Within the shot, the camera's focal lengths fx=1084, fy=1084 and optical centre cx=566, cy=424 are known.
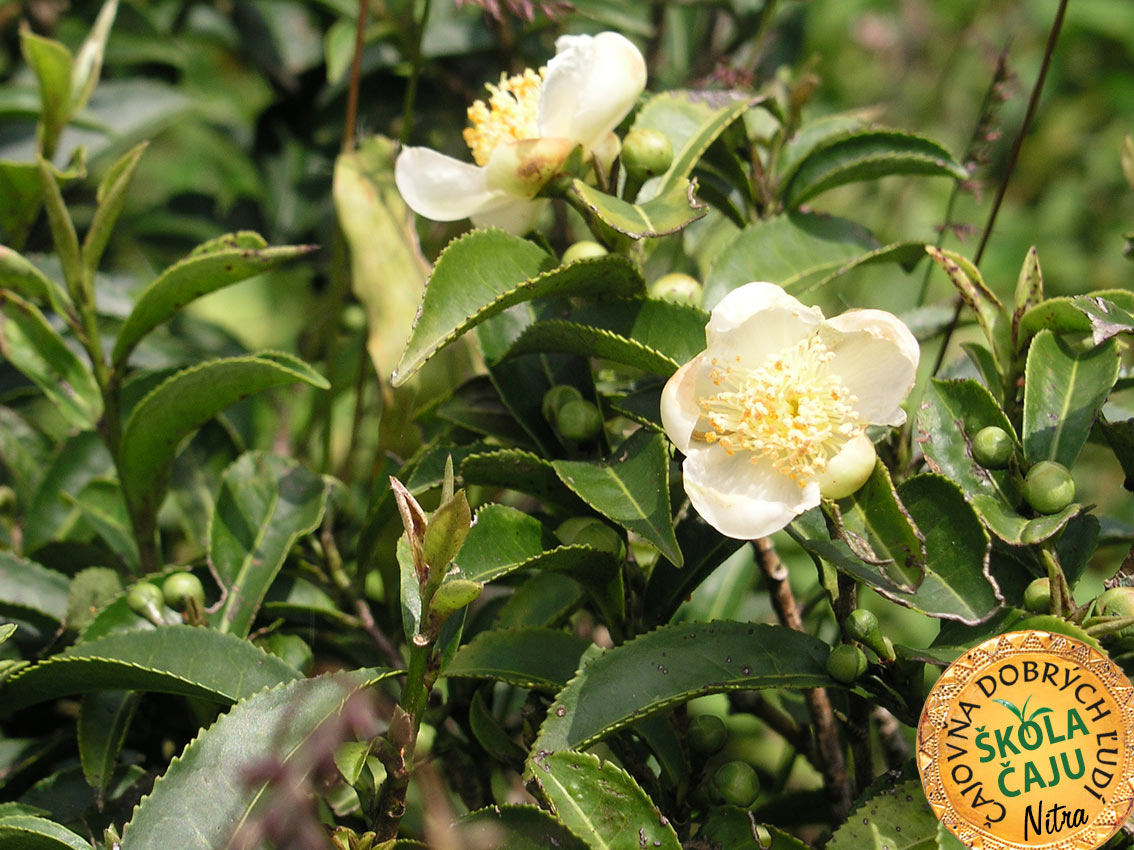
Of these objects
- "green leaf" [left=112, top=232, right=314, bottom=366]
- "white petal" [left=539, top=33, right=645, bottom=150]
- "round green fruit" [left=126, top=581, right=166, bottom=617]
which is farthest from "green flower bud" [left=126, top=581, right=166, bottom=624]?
"white petal" [left=539, top=33, right=645, bottom=150]

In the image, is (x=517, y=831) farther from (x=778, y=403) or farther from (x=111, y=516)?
(x=111, y=516)

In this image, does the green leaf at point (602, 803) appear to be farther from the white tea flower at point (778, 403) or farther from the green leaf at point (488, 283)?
the green leaf at point (488, 283)

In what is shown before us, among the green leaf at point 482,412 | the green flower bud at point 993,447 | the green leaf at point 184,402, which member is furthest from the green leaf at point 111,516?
the green flower bud at point 993,447

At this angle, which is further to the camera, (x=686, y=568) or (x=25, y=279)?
(x=25, y=279)

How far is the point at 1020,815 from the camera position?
78 cm

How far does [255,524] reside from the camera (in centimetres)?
114

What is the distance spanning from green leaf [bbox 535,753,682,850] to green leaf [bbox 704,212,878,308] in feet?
1.58

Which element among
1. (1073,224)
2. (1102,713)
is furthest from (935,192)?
(1102,713)

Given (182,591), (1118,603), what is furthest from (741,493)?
(182,591)

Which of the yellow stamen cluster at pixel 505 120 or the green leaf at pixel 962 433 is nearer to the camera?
the green leaf at pixel 962 433

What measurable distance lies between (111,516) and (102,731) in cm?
35

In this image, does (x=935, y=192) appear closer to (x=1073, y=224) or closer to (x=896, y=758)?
(x=1073, y=224)

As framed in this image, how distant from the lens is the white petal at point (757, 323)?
2.77 ft

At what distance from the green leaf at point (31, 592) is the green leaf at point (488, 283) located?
1.88 ft
